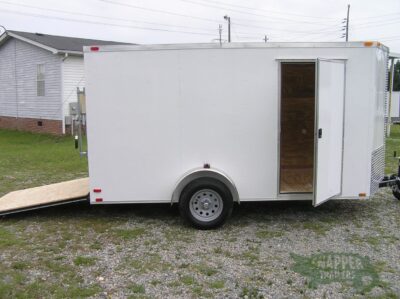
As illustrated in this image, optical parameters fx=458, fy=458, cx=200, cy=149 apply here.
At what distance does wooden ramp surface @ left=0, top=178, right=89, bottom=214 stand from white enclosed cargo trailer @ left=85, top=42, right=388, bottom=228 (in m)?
0.62

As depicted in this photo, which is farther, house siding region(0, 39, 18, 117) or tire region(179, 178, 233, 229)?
house siding region(0, 39, 18, 117)

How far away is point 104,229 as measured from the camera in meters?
5.98

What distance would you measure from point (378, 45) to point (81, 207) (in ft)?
16.1

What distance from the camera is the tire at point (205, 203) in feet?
19.1

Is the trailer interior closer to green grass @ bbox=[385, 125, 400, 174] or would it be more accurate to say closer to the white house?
green grass @ bbox=[385, 125, 400, 174]

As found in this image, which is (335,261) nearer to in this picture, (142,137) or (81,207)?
(142,137)

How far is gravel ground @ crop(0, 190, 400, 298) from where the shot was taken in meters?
4.23

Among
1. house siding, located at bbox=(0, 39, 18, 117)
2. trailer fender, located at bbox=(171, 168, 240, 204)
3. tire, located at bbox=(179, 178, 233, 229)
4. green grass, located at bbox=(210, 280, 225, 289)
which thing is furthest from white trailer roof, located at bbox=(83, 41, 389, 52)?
house siding, located at bbox=(0, 39, 18, 117)

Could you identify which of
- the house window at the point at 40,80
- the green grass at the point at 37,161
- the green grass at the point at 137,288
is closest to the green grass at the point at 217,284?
the green grass at the point at 137,288

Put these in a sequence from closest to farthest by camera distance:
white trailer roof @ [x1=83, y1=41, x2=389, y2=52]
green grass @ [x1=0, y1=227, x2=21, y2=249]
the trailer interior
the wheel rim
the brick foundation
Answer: green grass @ [x1=0, y1=227, x2=21, y2=249] → white trailer roof @ [x1=83, y1=41, x2=389, y2=52] → the wheel rim → the trailer interior → the brick foundation

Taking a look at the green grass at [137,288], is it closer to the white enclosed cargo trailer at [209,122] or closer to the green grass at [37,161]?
the white enclosed cargo trailer at [209,122]

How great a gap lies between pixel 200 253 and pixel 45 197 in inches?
111

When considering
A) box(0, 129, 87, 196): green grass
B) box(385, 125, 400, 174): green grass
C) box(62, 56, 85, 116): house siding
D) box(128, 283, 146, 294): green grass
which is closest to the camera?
box(128, 283, 146, 294): green grass

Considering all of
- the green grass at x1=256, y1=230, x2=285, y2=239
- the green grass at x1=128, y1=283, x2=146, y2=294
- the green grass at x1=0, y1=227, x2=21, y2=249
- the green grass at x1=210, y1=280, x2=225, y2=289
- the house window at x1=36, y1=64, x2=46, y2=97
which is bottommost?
the green grass at x1=128, y1=283, x2=146, y2=294
